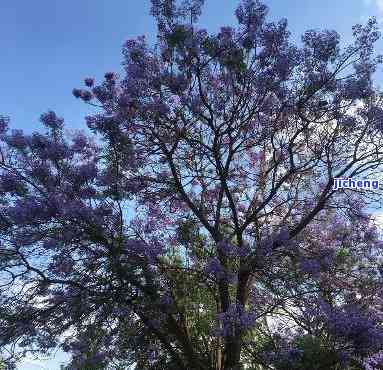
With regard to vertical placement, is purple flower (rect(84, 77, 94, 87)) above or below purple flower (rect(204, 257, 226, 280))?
above

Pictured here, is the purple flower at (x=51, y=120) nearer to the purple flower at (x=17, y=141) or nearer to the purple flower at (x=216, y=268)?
the purple flower at (x=17, y=141)

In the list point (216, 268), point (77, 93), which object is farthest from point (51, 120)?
point (216, 268)

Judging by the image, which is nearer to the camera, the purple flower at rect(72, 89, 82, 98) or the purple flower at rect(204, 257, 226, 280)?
the purple flower at rect(204, 257, 226, 280)

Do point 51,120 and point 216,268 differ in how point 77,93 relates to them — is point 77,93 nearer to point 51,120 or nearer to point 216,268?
point 51,120

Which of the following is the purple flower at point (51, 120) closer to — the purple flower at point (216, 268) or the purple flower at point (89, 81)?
the purple flower at point (89, 81)

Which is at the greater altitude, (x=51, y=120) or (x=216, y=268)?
(x=51, y=120)

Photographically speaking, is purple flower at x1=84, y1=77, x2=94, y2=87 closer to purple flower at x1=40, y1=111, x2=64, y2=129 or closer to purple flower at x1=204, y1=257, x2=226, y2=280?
purple flower at x1=40, y1=111, x2=64, y2=129

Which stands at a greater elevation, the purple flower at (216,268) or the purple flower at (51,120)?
the purple flower at (51,120)

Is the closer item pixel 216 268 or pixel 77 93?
pixel 216 268

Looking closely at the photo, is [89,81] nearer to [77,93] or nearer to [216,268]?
[77,93]

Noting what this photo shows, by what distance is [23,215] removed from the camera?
10500 mm

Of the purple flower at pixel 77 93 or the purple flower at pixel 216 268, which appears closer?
the purple flower at pixel 216 268

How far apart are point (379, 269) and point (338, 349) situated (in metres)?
4.71

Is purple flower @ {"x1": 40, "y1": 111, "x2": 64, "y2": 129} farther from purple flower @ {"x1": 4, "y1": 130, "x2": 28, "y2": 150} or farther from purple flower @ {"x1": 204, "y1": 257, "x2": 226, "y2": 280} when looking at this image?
purple flower @ {"x1": 204, "y1": 257, "x2": 226, "y2": 280}
